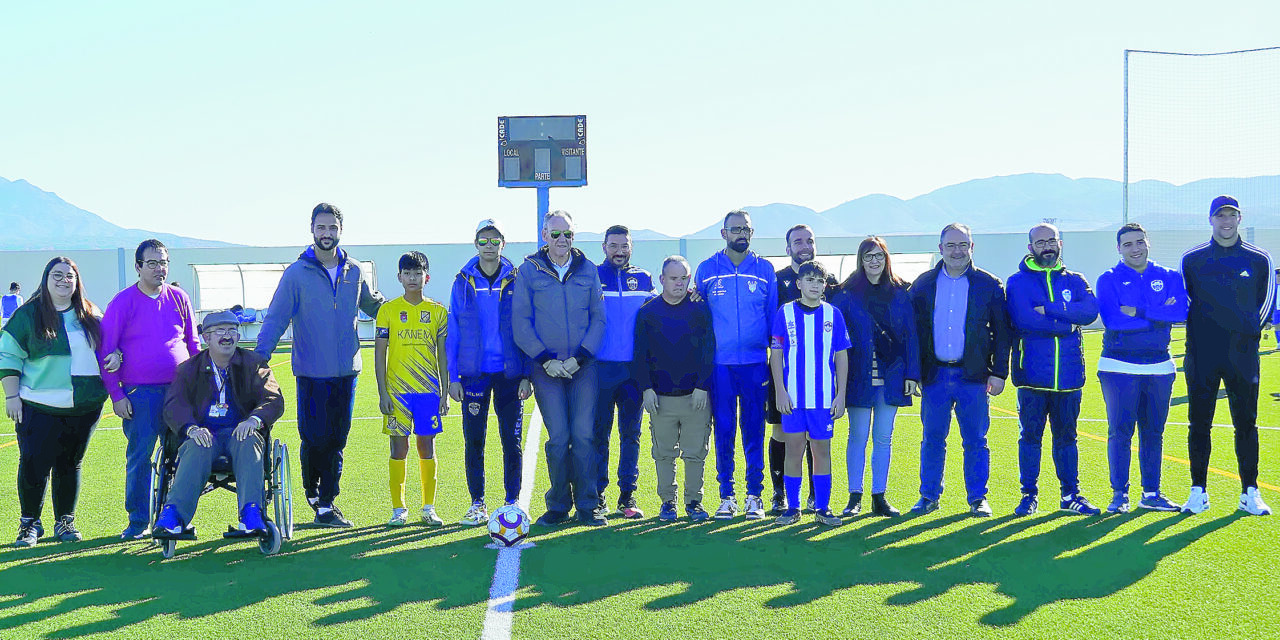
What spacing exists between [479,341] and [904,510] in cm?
292

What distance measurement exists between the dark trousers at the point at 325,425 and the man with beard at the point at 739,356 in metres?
2.32

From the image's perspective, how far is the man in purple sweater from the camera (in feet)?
18.5

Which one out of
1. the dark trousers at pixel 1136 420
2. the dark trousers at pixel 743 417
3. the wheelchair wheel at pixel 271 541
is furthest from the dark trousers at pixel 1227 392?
the wheelchair wheel at pixel 271 541

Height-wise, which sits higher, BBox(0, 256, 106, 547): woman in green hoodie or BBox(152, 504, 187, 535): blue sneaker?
BBox(0, 256, 106, 547): woman in green hoodie

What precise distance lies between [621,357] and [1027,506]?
266cm

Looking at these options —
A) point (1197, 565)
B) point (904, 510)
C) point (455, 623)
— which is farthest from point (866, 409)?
point (455, 623)

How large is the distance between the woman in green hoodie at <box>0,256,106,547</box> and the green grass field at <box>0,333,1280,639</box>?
36cm

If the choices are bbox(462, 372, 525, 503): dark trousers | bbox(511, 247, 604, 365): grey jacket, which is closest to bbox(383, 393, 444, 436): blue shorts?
bbox(462, 372, 525, 503): dark trousers

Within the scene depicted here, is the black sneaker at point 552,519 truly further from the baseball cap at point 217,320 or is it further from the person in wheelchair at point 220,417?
the baseball cap at point 217,320

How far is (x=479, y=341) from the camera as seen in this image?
19.3 feet

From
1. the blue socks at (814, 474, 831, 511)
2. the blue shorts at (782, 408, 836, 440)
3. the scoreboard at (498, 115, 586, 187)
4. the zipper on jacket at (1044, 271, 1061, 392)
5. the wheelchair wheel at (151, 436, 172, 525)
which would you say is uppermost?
the scoreboard at (498, 115, 586, 187)

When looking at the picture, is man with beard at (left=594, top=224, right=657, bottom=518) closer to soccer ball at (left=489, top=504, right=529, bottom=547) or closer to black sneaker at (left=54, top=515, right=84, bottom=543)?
soccer ball at (left=489, top=504, right=529, bottom=547)

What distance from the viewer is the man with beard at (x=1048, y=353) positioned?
5.95 metres

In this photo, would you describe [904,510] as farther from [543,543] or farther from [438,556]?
[438,556]
